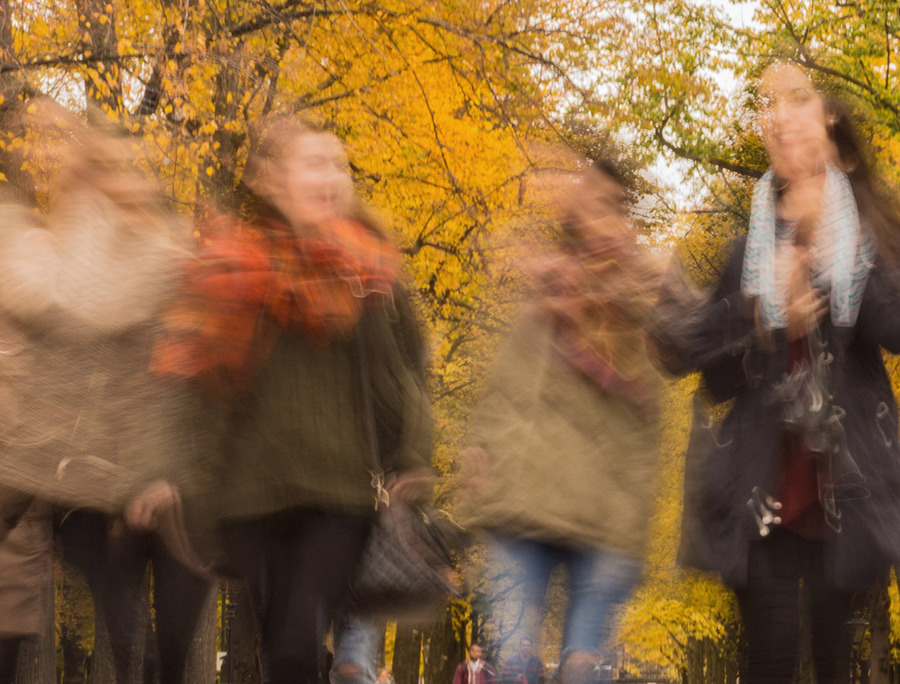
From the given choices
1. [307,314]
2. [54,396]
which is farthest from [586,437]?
[54,396]

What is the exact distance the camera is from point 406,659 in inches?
1000

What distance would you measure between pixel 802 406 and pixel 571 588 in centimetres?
101

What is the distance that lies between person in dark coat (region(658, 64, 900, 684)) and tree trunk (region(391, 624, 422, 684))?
20218 millimetres

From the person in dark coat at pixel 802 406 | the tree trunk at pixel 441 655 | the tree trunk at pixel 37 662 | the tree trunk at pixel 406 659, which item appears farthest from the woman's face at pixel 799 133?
the tree trunk at pixel 441 655

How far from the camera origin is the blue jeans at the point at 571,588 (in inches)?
162

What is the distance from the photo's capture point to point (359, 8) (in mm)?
11727

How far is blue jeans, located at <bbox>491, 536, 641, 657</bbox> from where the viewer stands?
162 inches

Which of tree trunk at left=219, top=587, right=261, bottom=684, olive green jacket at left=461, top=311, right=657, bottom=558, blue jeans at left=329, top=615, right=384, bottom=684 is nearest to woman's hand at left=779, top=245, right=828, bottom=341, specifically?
olive green jacket at left=461, top=311, right=657, bottom=558

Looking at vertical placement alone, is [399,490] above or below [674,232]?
below

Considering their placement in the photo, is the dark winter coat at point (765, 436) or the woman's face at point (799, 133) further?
the woman's face at point (799, 133)

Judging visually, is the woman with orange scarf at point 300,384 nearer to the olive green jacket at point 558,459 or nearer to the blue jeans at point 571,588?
the olive green jacket at point 558,459

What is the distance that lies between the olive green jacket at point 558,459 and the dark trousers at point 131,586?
Answer: 1159 mm

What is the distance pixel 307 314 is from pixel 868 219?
6.07 feet

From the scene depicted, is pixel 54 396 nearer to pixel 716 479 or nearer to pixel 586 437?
pixel 586 437
